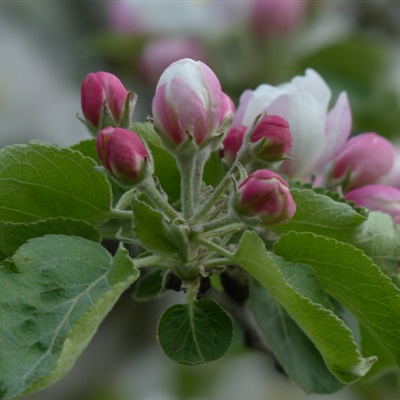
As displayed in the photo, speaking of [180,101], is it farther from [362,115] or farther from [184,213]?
[362,115]

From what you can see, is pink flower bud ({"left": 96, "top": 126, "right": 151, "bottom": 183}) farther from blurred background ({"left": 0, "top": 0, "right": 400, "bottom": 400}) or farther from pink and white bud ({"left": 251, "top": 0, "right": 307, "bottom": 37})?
pink and white bud ({"left": 251, "top": 0, "right": 307, "bottom": 37})

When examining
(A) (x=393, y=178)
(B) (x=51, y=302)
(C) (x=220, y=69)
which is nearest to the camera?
(B) (x=51, y=302)

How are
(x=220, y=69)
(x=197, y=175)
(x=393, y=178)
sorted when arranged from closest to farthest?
(x=197, y=175) → (x=393, y=178) → (x=220, y=69)

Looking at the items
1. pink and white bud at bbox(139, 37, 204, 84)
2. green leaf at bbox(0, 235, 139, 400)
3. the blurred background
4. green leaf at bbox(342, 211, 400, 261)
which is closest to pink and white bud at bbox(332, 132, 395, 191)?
green leaf at bbox(342, 211, 400, 261)

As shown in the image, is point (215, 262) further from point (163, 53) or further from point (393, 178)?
point (163, 53)

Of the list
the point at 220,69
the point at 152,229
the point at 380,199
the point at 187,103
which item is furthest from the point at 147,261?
the point at 220,69

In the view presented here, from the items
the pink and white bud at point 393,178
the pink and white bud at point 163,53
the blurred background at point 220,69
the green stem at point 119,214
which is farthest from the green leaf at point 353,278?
the pink and white bud at point 163,53
